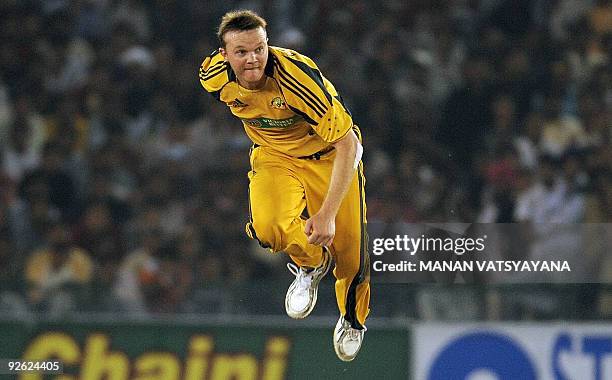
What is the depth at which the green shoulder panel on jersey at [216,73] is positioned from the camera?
18.7ft

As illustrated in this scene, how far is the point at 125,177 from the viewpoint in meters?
9.36

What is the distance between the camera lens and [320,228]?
5402 mm

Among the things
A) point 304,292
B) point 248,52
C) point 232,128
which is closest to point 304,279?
point 304,292

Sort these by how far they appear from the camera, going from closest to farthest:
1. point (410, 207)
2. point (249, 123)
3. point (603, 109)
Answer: point (249, 123) → point (410, 207) → point (603, 109)

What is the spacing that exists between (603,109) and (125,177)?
3447 mm

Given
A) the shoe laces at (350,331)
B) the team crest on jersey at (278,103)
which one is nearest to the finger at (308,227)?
the team crest on jersey at (278,103)

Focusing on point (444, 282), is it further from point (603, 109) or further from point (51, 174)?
point (51, 174)

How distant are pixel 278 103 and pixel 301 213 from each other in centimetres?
59

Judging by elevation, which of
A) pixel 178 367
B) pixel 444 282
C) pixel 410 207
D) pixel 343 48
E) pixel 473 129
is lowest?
pixel 178 367

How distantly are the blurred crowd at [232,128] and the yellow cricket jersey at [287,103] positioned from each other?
1.99m

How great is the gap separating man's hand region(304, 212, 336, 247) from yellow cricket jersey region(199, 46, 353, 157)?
353 mm

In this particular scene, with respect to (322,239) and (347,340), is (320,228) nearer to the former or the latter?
(322,239)

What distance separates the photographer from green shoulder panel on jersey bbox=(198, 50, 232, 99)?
571 cm

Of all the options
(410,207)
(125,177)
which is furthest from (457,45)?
(125,177)
